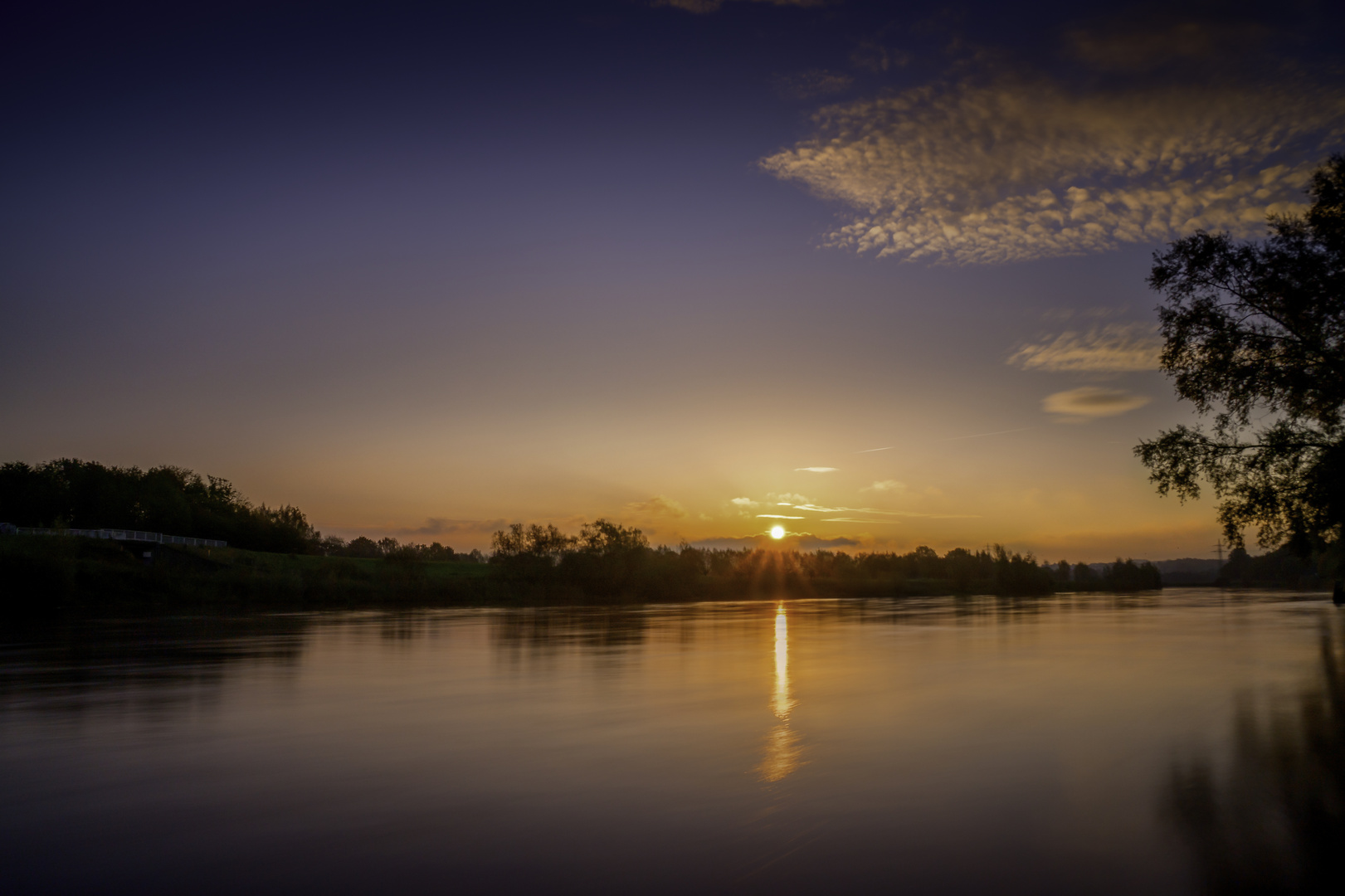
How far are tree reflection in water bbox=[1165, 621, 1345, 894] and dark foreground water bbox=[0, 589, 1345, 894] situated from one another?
39 mm

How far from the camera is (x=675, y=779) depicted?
8836 millimetres

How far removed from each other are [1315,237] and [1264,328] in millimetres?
2695

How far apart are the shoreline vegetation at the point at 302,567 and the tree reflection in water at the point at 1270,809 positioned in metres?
61.2

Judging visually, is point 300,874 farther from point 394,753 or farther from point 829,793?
point 829,793

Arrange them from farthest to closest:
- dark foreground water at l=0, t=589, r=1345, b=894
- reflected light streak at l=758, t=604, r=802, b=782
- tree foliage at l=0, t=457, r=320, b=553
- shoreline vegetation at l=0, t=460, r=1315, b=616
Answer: tree foliage at l=0, t=457, r=320, b=553, shoreline vegetation at l=0, t=460, r=1315, b=616, reflected light streak at l=758, t=604, r=802, b=782, dark foreground water at l=0, t=589, r=1345, b=894

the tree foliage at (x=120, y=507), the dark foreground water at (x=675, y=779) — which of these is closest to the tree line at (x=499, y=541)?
the tree foliage at (x=120, y=507)

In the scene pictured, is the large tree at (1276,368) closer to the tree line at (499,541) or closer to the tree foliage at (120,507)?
the tree line at (499,541)

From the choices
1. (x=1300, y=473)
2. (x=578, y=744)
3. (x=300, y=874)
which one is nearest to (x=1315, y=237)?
(x=1300, y=473)

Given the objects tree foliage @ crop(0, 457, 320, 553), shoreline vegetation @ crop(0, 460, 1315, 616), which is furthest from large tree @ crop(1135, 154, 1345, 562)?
tree foliage @ crop(0, 457, 320, 553)

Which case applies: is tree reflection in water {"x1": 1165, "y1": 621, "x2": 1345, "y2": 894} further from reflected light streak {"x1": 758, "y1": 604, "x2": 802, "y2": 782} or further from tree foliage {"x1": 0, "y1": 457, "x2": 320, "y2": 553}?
tree foliage {"x1": 0, "y1": 457, "x2": 320, "y2": 553}

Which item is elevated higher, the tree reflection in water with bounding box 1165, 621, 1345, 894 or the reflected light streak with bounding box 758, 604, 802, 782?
the tree reflection in water with bounding box 1165, 621, 1345, 894

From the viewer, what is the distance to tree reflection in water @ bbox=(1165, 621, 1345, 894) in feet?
18.9

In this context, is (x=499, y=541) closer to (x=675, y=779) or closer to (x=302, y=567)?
(x=302, y=567)

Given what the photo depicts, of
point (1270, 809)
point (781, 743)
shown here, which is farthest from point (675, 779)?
point (1270, 809)
